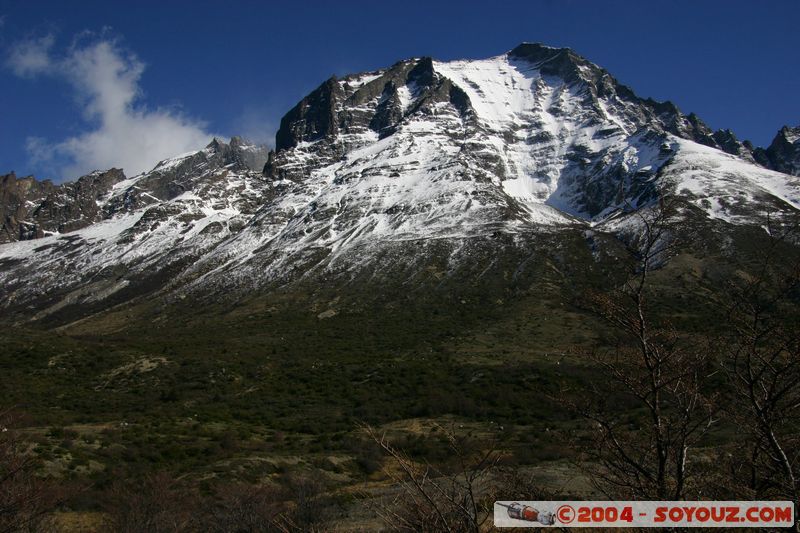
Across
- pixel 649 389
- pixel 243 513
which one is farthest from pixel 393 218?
pixel 649 389

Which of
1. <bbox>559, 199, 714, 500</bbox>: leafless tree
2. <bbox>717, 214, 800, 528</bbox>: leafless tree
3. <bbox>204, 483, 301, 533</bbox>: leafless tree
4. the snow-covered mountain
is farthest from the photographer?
the snow-covered mountain

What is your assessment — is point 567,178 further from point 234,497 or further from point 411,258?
point 234,497

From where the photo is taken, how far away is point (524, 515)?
482cm

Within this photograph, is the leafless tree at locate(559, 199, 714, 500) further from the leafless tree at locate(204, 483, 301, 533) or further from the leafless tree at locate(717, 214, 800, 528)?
the leafless tree at locate(204, 483, 301, 533)

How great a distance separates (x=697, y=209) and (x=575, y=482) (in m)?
108

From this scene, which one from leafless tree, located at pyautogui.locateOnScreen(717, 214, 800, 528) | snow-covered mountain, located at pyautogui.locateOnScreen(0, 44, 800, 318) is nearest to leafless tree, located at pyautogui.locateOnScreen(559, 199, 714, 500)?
leafless tree, located at pyautogui.locateOnScreen(717, 214, 800, 528)

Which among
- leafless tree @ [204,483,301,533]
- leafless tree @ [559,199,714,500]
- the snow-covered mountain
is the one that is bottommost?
leafless tree @ [204,483,301,533]

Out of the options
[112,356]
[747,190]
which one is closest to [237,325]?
[112,356]

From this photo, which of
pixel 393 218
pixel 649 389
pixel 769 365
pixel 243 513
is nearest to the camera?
pixel 769 365

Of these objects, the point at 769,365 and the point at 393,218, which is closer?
the point at 769,365

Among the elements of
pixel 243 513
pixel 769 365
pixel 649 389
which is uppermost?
pixel 769 365

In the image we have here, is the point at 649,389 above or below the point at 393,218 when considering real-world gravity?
below

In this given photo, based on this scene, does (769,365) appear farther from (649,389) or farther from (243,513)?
(243,513)

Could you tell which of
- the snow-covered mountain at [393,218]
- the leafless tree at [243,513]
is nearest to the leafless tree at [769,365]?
the leafless tree at [243,513]
